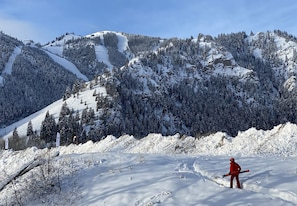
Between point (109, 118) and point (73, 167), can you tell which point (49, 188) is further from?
point (109, 118)

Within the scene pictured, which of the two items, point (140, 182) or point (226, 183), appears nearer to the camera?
point (140, 182)

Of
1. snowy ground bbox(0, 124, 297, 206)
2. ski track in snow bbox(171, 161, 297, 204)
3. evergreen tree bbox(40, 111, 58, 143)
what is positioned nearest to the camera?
ski track in snow bbox(171, 161, 297, 204)

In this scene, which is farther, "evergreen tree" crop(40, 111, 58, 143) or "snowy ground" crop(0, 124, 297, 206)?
"evergreen tree" crop(40, 111, 58, 143)

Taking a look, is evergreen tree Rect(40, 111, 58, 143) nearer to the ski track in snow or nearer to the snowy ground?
the snowy ground

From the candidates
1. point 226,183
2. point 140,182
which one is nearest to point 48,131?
point 140,182

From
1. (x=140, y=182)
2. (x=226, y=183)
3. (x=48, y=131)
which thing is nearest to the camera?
(x=140, y=182)

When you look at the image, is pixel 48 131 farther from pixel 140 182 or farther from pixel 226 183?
pixel 226 183

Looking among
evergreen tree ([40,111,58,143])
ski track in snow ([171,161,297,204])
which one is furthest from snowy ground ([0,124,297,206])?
evergreen tree ([40,111,58,143])

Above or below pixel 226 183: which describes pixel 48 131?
above

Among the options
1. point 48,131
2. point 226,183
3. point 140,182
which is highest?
point 48,131

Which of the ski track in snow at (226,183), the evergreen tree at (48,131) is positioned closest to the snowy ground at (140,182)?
the ski track in snow at (226,183)

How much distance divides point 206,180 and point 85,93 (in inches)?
7055

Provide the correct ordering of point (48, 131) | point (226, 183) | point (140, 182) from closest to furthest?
point (140, 182), point (226, 183), point (48, 131)

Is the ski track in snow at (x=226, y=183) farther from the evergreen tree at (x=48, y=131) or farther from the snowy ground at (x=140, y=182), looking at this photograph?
the evergreen tree at (x=48, y=131)
